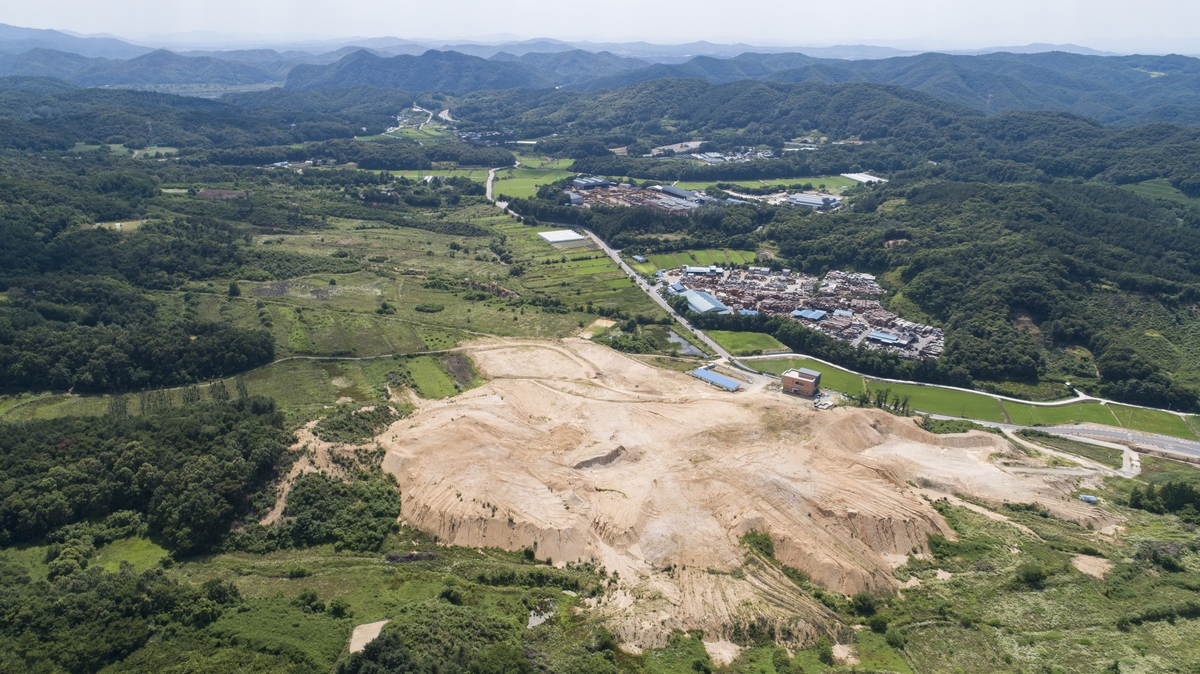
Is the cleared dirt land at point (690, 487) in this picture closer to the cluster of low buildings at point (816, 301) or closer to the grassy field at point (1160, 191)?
the cluster of low buildings at point (816, 301)

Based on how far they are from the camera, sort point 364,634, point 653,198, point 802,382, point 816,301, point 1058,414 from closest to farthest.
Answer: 1. point 364,634
2. point 802,382
3. point 1058,414
4. point 816,301
5. point 653,198

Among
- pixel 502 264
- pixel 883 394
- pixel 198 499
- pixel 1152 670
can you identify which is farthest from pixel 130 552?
pixel 502 264

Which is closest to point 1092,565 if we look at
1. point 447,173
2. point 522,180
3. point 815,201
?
point 815,201

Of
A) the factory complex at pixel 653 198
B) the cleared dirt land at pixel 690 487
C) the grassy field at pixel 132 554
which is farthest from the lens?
the factory complex at pixel 653 198

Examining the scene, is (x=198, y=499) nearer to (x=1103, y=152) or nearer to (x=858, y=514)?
(x=858, y=514)

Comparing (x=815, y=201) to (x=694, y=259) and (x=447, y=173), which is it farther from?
(x=447, y=173)

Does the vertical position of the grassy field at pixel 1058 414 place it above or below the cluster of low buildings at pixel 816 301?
below

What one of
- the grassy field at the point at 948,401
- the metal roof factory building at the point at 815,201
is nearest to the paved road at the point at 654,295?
the grassy field at the point at 948,401
